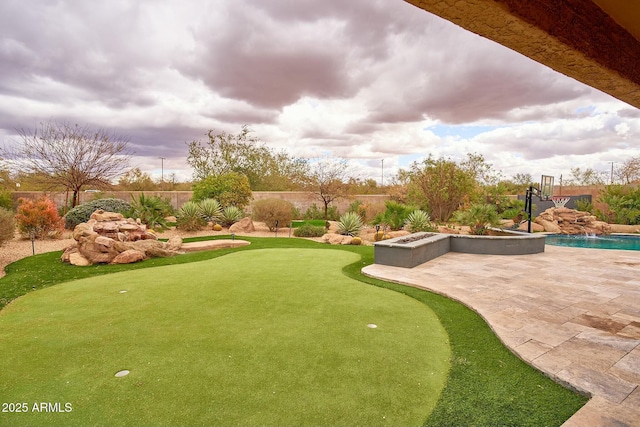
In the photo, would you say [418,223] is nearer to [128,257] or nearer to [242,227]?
[242,227]

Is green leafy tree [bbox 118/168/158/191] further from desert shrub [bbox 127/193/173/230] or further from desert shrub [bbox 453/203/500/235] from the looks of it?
desert shrub [bbox 453/203/500/235]

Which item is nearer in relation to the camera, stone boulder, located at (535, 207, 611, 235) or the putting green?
Answer: the putting green

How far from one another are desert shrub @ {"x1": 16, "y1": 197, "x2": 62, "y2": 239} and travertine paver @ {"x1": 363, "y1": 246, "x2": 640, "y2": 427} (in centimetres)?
951

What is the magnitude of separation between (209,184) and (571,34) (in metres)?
14.4

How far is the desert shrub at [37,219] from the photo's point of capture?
351 inches

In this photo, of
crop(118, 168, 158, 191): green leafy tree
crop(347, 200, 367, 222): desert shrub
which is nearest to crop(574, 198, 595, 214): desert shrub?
crop(347, 200, 367, 222): desert shrub

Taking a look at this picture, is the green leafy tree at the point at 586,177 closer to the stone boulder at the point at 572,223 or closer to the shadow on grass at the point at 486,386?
the stone boulder at the point at 572,223

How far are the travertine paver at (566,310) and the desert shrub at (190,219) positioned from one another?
7966 mm

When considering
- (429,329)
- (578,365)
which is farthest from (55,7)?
(578,365)

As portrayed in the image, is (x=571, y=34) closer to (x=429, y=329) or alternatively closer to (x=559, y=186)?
(x=429, y=329)

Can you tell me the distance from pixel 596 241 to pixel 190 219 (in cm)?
1522

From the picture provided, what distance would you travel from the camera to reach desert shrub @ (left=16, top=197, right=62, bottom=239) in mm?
8906

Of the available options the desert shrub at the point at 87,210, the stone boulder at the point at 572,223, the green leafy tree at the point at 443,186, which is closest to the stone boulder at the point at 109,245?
the desert shrub at the point at 87,210

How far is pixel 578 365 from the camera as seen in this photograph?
265 cm
